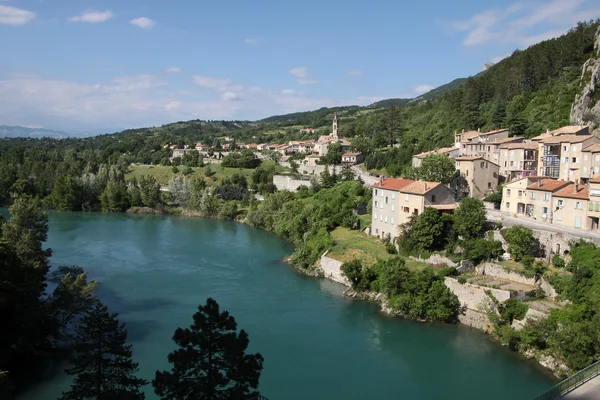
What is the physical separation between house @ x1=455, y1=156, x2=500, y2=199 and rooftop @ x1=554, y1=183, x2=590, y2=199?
735 centimetres

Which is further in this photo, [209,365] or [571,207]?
[571,207]

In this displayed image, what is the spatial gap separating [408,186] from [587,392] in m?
16.0

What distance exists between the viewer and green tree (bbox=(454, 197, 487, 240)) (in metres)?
21.9

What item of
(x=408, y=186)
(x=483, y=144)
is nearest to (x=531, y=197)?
(x=408, y=186)

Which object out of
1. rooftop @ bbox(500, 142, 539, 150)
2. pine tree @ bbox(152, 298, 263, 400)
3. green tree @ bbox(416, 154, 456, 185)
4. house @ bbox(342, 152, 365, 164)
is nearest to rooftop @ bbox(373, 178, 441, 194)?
green tree @ bbox(416, 154, 456, 185)

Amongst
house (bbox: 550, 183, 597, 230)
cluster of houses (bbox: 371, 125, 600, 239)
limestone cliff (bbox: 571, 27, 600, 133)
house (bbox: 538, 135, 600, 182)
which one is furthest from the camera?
limestone cliff (bbox: 571, 27, 600, 133)

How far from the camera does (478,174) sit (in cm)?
2988

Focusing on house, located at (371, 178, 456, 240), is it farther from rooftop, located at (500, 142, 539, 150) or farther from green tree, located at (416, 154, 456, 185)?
rooftop, located at (500, 142, 539, 150)

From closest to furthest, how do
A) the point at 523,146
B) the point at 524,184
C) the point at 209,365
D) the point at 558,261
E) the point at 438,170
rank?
the point at 209,365 < the point at 558,261 < the point at 524,184 < the point at 438,170 < the point at 523,146

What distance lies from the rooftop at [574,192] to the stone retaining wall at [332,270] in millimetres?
10902

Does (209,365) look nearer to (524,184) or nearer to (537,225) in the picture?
(537,225)

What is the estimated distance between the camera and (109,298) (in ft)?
71.9

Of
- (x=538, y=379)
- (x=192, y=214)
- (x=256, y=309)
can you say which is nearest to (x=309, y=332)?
(x=256, y=309)

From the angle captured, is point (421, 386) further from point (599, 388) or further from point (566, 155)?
point (566, 155)
